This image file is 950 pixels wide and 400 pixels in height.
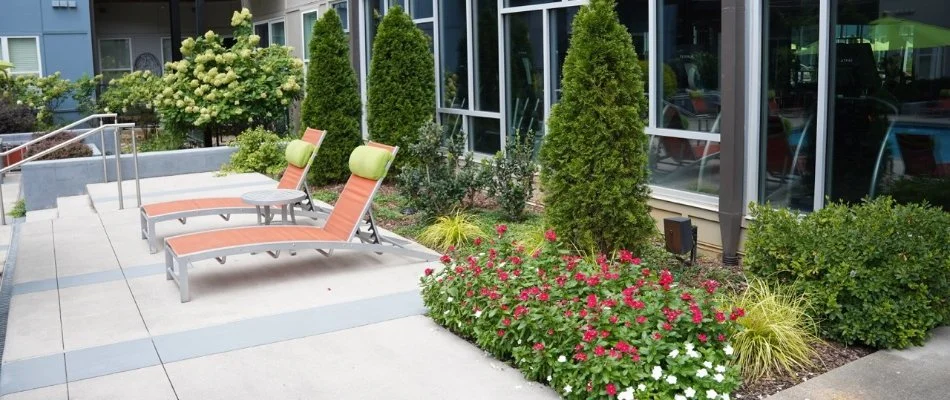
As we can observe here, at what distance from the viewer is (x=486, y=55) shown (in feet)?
36.6

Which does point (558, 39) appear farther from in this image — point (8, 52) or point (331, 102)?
point (8, 52)

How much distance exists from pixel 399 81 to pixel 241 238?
16.8 ft

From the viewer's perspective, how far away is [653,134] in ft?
27.2

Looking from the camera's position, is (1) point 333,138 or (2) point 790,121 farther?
(1) point 333,138

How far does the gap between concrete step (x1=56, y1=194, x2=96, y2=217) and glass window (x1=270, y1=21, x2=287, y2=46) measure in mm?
6938

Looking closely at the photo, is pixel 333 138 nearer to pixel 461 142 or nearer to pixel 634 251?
pixel 461 142

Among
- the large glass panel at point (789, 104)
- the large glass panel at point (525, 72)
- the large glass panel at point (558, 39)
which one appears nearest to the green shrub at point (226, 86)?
the large glass panel at point (525, 72)

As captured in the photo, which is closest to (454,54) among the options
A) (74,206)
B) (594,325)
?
(74,206)

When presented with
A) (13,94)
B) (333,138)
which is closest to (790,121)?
(333,138)

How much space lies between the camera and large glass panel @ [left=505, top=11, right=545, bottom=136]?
396 inches

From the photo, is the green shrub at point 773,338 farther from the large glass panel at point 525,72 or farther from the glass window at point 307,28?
the glass window at point 307,28

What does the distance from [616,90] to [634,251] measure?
1.27 meters

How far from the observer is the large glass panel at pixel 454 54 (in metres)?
11.6

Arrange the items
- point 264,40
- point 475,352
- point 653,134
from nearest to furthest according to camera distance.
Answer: point 475,352, point 653,134, point 264,40
